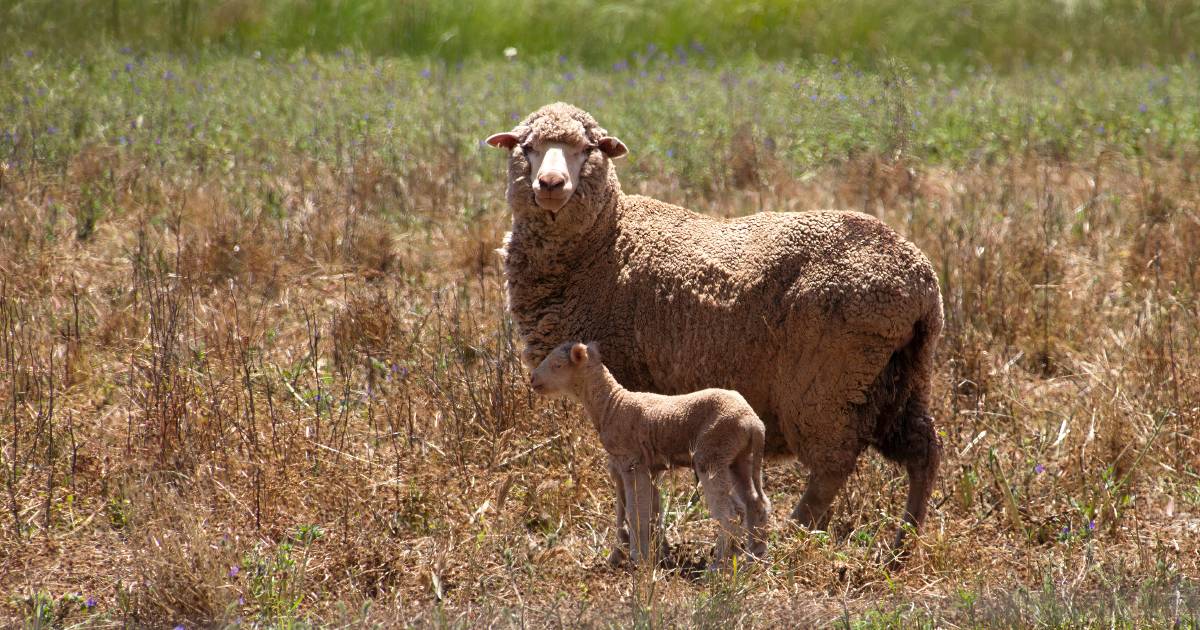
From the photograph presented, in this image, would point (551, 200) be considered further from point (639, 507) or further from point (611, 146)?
point (639, 507)

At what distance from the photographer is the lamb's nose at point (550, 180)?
5.23 m

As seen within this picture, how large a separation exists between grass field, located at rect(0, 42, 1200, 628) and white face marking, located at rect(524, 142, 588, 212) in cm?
120

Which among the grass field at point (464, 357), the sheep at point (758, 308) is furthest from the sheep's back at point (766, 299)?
the grass field at point (464, 357)

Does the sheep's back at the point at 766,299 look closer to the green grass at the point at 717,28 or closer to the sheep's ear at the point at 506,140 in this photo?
the sheep's ear at the point at 506,140

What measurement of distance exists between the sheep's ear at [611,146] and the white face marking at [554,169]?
0.10 meters

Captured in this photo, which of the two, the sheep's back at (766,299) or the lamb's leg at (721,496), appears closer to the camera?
the lamb's leg at (721,496)

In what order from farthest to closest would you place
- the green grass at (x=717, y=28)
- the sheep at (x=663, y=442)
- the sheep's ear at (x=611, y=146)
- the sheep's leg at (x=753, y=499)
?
1. the green grass at (x=717, y=28)
2. the sheep's ear at (x=611, y=146)
3. the sheep's leg at (x=753, y=499)
4. the sheep at (x=663, y=442)


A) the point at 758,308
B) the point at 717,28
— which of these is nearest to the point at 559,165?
the point at 758,308

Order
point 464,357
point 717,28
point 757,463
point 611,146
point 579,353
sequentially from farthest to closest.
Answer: point 717,28, point 464,357, point 611,146, point 579,353, point 757,463

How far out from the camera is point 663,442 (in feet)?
15.8

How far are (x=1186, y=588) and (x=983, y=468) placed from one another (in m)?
1.67

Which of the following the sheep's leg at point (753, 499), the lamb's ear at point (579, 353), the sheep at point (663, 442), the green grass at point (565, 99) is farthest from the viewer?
the green grass at point (565, 99)

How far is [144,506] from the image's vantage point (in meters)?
5.14

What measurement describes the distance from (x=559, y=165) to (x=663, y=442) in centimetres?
124
